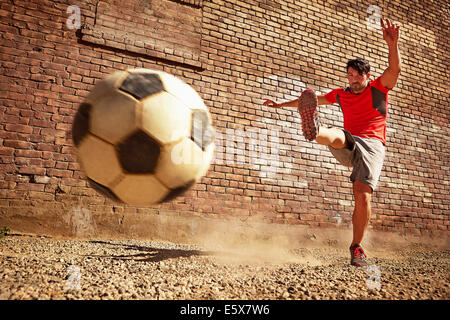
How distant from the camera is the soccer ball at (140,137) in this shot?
1.47m

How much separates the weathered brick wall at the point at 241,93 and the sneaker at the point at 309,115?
149cm

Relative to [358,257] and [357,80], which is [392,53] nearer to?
[357,80]

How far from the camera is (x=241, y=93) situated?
3924 mm

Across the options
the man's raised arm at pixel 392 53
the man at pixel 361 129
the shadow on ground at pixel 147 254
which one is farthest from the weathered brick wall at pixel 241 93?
the man's raised arm at pixel 392 53

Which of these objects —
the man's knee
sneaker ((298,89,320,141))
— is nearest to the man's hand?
sneaker ((298,89,320,141))

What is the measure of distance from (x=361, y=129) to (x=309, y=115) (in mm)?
641

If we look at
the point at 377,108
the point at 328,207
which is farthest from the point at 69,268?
the point at 328,207

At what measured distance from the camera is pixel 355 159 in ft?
8.32

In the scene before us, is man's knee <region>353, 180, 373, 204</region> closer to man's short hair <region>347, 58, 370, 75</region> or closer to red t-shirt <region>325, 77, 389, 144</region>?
red t-shirt <region>325, 77, 389, 144</region>

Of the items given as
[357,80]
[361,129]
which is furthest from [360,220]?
[357,80]

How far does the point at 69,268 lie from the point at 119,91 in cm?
113

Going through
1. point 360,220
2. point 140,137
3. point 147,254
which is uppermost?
point 140,137

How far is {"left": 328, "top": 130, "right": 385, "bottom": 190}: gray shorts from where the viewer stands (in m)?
2.46

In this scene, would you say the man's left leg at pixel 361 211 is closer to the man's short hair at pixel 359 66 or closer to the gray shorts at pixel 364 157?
the gray shorts at pixel 364 157
